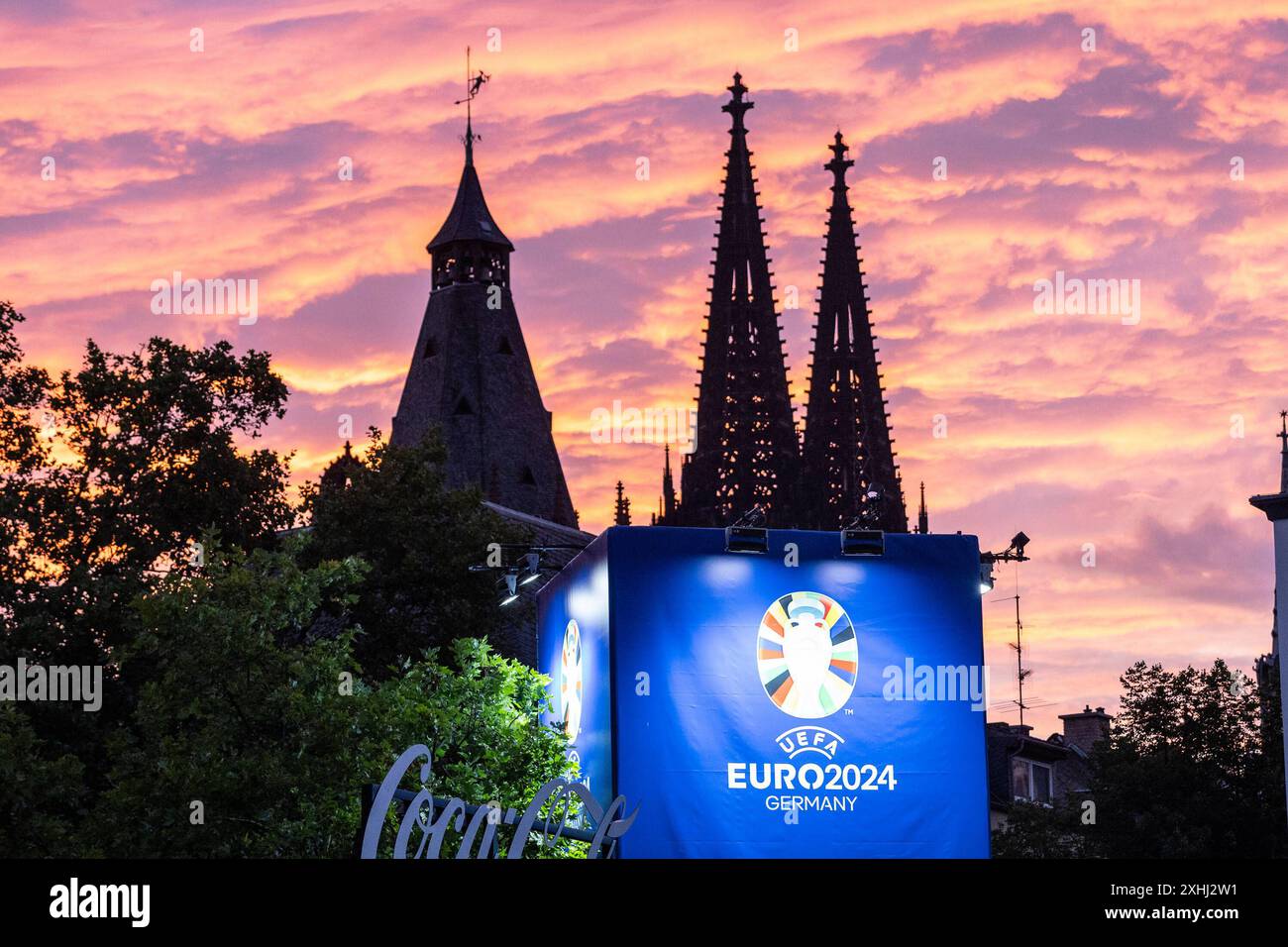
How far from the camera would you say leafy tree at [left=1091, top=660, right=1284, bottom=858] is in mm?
64812

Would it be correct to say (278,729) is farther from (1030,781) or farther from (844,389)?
(844,389)

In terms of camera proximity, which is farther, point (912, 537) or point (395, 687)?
point (395, 687)

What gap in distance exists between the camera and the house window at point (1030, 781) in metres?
80.5

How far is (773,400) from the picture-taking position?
118312 mm

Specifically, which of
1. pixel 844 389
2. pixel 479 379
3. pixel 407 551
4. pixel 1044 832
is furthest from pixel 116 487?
pixel 844 389

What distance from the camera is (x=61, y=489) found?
45.8 meters

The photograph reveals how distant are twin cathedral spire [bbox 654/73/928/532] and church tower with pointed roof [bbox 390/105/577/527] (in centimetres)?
968

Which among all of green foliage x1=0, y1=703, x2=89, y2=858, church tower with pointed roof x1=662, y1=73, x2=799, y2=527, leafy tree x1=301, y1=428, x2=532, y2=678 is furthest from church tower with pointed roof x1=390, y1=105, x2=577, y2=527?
green foliage x1=0, y1=703, x2=89, y2=858
